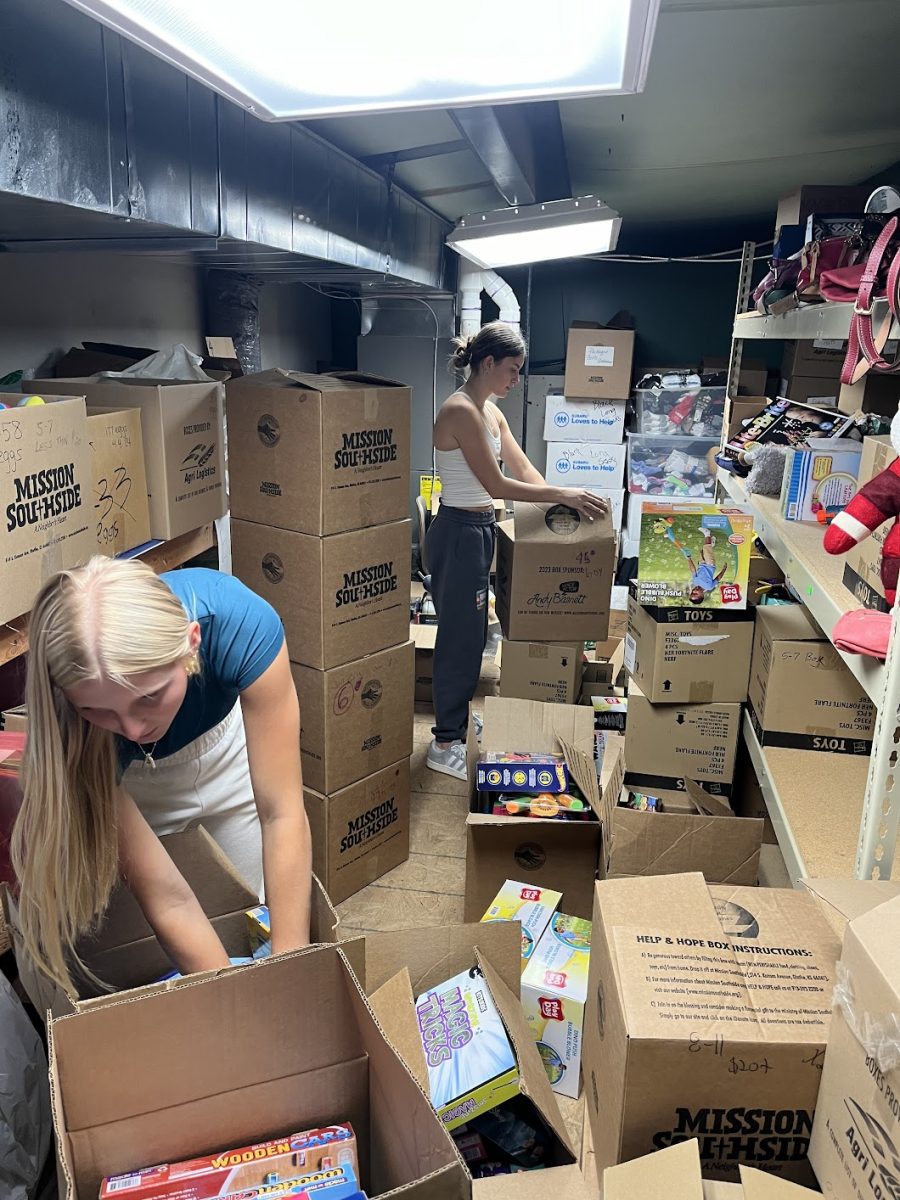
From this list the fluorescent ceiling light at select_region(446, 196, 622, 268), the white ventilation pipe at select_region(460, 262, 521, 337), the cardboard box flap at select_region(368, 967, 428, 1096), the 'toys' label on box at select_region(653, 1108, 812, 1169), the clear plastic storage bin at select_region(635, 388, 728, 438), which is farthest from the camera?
the clear plastic storage bin at select_region(635, 388, 728, 438)

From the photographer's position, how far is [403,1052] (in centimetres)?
123

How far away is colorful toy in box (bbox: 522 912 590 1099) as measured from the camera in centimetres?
159

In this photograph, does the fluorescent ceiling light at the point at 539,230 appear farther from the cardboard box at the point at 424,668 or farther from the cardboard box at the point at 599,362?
the cardboard box at the point at 599,362

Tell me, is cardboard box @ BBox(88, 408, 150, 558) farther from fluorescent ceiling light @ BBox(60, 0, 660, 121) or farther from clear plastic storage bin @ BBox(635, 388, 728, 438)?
clear plastic storage bin @ BBox(635, 388, 728, 438)

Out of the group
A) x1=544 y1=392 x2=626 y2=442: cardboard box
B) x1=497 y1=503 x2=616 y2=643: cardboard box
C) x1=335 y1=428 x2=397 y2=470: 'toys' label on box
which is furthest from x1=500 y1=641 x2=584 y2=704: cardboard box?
x1=544 y1=392 x2=626 y2=442: cardboard box

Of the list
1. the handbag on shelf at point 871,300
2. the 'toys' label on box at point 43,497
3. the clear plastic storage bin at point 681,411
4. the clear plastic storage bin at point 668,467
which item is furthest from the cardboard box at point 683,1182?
the clear plastic storage bin at point 681,411

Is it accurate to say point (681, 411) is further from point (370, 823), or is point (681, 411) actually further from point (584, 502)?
point (370, 823)

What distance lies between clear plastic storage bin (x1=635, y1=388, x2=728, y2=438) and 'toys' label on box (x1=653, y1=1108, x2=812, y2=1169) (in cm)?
474

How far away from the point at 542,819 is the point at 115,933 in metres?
0.99

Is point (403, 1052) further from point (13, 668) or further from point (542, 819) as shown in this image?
point (13, 668)

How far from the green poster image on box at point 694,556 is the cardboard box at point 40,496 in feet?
4.46

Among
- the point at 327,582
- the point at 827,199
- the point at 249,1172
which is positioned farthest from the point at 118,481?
the point at 827,199

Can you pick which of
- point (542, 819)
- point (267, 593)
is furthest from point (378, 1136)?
point (267, 593)

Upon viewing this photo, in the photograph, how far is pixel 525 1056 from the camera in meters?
1.31
